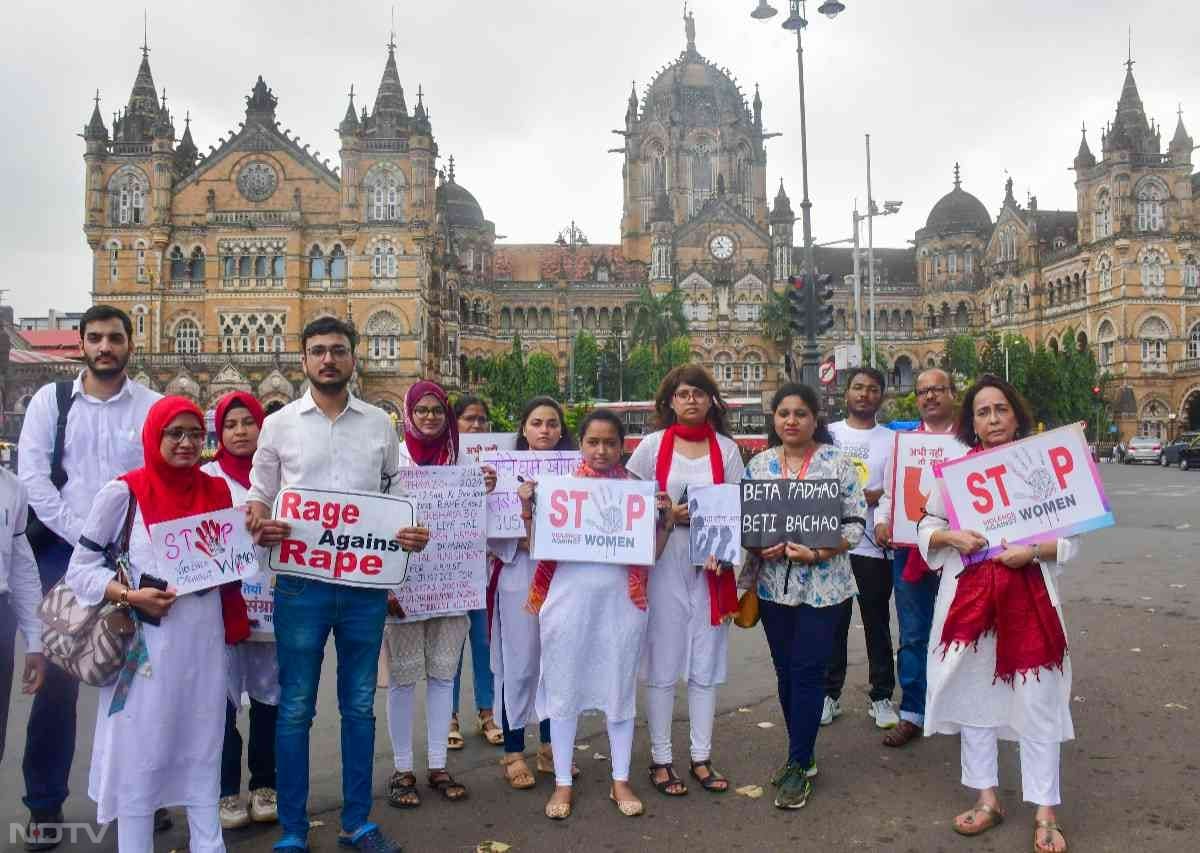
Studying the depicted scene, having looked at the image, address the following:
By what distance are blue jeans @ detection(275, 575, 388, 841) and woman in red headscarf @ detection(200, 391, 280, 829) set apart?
46cm

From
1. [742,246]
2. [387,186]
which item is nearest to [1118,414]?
[742,246]

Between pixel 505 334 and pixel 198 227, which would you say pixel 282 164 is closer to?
pixel 198 227

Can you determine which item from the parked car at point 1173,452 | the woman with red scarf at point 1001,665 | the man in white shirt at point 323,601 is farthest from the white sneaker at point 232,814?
the parked car at point 1173,452

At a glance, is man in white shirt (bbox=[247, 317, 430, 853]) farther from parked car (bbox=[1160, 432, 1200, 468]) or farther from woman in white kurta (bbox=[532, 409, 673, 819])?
parked car (bbox=[1160, 432, 1200, 468])

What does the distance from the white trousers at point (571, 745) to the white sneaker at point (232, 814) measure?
65.9 inches

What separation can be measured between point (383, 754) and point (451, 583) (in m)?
1.50

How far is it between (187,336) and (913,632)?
51.4 m

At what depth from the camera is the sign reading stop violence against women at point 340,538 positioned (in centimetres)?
460

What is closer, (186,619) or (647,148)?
(186,619)

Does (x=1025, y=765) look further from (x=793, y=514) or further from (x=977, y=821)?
(x=793, y=514)

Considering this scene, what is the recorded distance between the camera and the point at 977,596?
4.83 m

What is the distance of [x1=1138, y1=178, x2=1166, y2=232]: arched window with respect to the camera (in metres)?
56.9

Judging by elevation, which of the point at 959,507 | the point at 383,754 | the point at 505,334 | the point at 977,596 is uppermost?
the point at 505,334

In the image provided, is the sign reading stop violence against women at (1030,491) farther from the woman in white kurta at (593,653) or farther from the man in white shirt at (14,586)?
the man in white shirt at (14,586)
